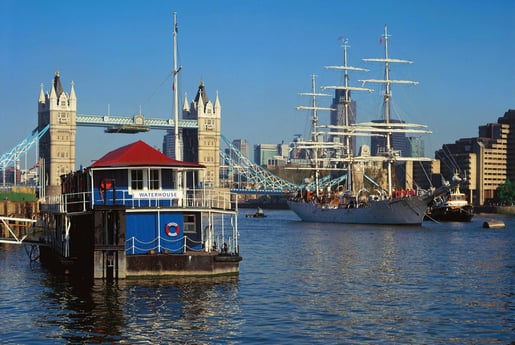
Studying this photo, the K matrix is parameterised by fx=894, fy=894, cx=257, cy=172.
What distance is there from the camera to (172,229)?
38.2 m

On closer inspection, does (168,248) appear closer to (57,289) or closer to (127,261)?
(127,261)

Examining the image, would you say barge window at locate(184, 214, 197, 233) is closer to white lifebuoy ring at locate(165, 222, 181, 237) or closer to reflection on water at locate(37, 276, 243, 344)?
white lifebuoy ring at locate(165, 222, 181, 237)

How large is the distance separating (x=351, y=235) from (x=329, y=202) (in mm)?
47556

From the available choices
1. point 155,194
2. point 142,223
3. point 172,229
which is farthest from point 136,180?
point 172,229

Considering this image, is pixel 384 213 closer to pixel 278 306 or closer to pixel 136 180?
pixel 136 180

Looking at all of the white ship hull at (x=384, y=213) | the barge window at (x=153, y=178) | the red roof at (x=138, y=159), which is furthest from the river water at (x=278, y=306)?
the white ship hull at (x=384, y=213)

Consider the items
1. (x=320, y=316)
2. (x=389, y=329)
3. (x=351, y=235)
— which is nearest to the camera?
(x=389, y=329)

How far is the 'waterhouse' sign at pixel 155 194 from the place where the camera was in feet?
127

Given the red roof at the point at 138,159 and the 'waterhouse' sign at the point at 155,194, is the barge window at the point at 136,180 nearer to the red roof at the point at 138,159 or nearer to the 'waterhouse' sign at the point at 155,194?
the 'waterhouse' sign at the point at 155,194

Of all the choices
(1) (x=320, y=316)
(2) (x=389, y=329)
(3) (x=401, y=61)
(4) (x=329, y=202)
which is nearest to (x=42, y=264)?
(1) (x=320, y=316)

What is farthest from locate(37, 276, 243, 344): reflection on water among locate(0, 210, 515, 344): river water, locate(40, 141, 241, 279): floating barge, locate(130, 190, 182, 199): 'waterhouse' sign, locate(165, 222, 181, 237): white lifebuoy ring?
locate(130, 190, 182, 199): 'waterhouse' sign

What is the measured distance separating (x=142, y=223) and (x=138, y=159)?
3.00 meters

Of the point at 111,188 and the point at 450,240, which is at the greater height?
the point at 111,188

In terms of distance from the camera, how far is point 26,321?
1170 inches
